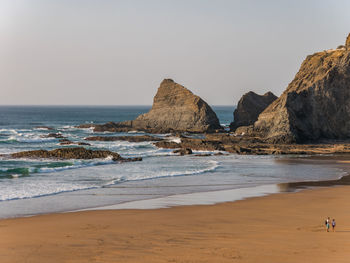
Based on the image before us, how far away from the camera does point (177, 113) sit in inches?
3445

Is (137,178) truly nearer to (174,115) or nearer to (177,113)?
(177,113)

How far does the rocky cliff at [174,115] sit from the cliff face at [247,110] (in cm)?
491

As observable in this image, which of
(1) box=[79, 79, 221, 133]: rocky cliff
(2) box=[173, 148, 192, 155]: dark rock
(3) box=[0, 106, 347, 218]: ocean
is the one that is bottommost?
(3) box=[0, 106, 347, 218]: ocean

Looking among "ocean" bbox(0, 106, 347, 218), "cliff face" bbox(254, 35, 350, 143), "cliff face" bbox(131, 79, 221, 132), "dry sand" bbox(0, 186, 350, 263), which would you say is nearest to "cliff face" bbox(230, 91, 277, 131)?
"cliff face" bbox(131, 79, 221, 132)

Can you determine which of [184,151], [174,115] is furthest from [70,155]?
[174,115]

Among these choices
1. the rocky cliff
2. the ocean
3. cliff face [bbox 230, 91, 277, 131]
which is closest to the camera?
the ocean

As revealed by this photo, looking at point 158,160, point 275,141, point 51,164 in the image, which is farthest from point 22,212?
point 275,141

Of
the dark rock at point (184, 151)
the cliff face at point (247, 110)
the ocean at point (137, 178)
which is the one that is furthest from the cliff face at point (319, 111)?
the cliff face at point (247, 110)

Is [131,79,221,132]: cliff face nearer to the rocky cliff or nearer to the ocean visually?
the rocky cliff

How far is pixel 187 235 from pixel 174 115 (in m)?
70.9

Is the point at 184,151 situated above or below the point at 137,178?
above

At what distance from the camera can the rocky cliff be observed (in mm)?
83125

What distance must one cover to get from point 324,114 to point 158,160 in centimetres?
2640

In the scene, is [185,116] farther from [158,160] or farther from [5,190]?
[5,190]
